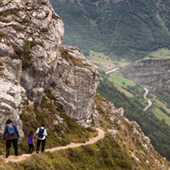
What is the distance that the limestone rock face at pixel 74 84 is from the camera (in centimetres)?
4738

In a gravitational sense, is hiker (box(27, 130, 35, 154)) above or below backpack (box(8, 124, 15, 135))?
below

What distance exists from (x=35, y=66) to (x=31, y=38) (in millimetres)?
6319

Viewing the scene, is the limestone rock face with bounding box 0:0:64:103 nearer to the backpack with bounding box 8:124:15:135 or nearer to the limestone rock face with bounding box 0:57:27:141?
the limestone rock face with bounding box 0:57:27:141

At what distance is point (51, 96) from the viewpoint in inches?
1777

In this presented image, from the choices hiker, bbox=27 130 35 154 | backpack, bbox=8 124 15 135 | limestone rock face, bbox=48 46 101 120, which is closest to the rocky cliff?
limestone rock face, bbox=48 46 101 120

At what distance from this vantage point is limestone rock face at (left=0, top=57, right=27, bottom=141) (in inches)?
900

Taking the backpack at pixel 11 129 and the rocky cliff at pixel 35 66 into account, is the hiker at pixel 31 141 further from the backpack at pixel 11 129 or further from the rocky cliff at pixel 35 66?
the rocky cliff at pixel 35 66

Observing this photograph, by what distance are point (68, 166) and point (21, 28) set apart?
27.9 meters

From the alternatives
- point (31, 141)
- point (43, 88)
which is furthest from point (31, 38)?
point (31, 141)

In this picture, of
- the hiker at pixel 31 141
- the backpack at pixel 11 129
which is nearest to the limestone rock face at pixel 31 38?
the hiker at pixel 31 141

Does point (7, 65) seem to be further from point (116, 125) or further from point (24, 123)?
point (116, 125)

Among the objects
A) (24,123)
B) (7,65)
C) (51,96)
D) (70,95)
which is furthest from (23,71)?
(70,95)

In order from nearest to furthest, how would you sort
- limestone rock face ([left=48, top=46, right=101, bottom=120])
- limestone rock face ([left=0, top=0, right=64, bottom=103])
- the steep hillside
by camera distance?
the steep hillside, limestone rock face ([left=0, top=0, right=64, bottom=103]), limestone rock face ([left=48, top=46, right=101, bottom=120])

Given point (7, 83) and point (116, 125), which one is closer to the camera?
point (7, 83)
